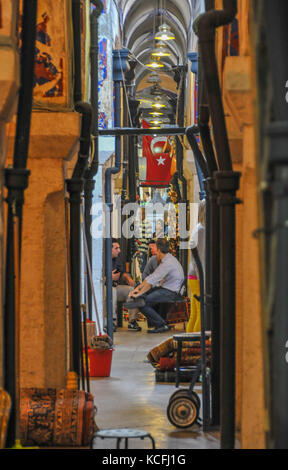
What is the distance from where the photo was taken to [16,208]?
543 centimetres

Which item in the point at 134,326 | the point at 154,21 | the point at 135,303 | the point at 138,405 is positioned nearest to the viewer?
the point at 138,405

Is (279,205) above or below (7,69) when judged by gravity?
below

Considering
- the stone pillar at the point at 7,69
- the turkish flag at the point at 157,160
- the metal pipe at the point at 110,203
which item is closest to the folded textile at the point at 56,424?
the stone pillar at the point at 7,69

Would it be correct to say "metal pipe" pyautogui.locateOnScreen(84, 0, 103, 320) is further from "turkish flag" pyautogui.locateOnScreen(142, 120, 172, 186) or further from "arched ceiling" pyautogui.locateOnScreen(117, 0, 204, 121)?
"turkish flag" pyautogui.locateOnScreen(142, 120, 172, 186)

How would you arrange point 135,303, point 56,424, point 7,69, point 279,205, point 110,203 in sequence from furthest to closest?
1. point 135,303
2. point 110,203
3. point 56,424
4. point 7,69
5. point 279,205

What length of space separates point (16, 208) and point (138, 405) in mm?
4026

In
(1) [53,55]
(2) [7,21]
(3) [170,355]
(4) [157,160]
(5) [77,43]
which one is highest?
(4) [157,160]

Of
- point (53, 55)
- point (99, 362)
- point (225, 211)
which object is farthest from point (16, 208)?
point (99, 362)

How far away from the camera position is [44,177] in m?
7.80

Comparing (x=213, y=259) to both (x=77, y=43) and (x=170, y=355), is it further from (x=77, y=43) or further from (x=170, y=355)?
(x=170, y=355)

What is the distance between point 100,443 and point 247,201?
2.36 m

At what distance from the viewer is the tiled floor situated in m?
7.16

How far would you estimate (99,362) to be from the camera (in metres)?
10.7

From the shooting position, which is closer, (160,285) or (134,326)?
(160,285)
